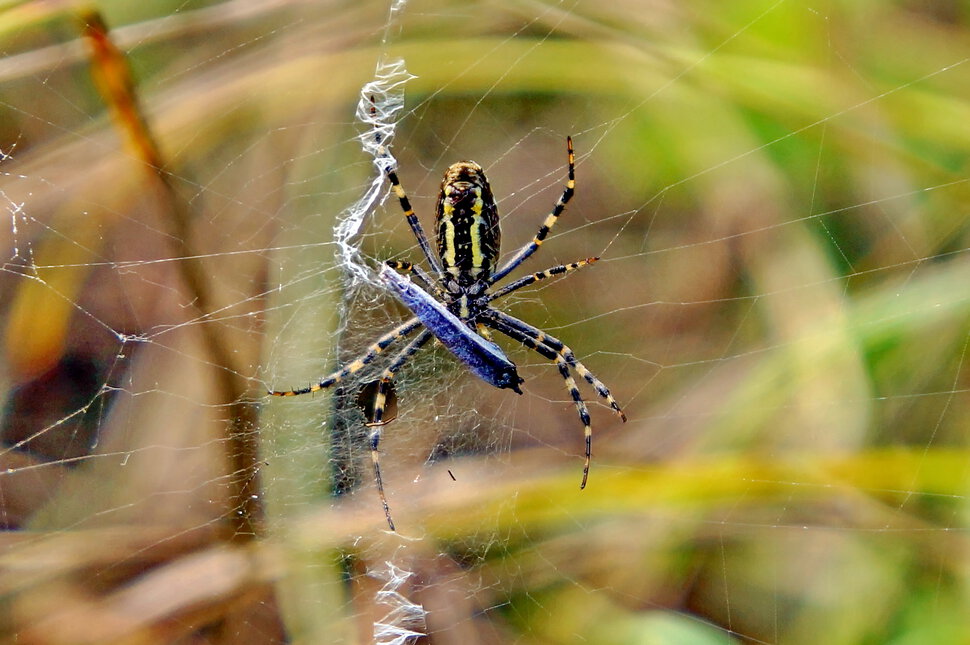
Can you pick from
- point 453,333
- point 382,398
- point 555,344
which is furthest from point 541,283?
point 382,398

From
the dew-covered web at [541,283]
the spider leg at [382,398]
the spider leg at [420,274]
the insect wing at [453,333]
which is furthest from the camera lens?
the spider leg at [382,398]

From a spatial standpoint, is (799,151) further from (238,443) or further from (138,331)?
(138,331)

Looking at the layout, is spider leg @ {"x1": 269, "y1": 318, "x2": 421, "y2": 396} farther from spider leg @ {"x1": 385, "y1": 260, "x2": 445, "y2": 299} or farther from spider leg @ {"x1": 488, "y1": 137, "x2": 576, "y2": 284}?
spider leg @ {"x1": 488, "y1": 137, "x2": 576, "y2": 284}

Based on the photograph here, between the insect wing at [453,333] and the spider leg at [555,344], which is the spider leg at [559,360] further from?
the insect wing at [453,333]

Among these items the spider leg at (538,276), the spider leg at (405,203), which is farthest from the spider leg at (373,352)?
the spider leg at (538,276)

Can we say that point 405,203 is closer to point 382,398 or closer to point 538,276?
point 538,276

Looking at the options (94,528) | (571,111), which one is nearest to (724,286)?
(571,111)

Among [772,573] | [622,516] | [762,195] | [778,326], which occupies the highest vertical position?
[762,195]

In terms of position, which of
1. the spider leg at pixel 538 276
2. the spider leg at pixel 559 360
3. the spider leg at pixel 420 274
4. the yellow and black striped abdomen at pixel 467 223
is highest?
the yellow and black striped abdomen at pixel 467 223
